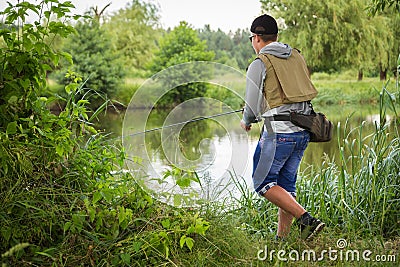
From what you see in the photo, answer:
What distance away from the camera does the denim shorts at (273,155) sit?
7.81ft

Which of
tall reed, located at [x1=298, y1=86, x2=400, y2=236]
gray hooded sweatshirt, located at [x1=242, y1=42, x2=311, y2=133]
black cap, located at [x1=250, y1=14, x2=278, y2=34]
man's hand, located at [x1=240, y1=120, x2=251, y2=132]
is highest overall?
black cap, located at [x1=250, y1=14, x2=278, y2=34]

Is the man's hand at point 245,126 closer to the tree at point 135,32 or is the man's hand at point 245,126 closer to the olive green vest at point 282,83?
the olive green vest at point 282,83

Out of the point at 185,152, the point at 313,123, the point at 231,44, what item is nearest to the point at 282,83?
the point at 313,123

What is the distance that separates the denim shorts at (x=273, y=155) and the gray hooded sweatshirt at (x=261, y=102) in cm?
4

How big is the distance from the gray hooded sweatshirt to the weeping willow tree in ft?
41.1

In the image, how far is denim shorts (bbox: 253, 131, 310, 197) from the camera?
2.38 meters

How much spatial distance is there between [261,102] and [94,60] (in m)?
12.1

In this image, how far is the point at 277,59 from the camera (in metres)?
2.35

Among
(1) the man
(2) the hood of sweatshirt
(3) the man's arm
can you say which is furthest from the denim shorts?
(2) the hood of sweatshirt

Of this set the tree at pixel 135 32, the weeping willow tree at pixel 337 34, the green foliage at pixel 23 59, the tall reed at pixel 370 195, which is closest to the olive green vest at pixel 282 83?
the tall reed at pixel 370 195

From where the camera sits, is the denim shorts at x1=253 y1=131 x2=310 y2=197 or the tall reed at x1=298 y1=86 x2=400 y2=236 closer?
the denim shorts at x1=253 y1=131 x2=310 y2=197

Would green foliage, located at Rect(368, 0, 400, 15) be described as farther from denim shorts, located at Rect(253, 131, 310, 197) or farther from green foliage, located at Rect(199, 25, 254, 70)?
green foliage, located at Rect(199, 25, 254, 70)

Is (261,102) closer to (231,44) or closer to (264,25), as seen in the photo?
(264,25)

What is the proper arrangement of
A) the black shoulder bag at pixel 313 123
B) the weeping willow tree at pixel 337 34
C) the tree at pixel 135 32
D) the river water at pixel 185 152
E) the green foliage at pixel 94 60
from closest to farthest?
the river water at pixel 185 152 < the black shoulder bag at pixel 313 123 < the green foliage at pixel 94 60 < the weeping willow tree at pixel 337 34 < the tree at pixel 135 32
